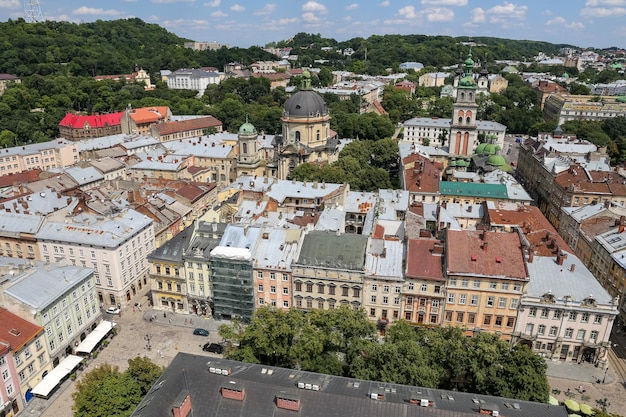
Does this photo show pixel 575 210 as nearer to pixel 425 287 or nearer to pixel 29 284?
pixel 425 287

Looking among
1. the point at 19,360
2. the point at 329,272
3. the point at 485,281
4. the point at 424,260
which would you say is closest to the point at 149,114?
the point at 329,272

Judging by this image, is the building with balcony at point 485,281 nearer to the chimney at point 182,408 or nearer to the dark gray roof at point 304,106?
the chimney at point 182,408

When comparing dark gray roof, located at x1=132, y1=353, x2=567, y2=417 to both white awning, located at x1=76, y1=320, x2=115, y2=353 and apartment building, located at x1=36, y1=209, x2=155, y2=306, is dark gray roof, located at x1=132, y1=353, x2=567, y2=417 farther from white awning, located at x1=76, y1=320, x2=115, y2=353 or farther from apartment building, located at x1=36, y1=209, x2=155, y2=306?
apartment building, located at x1=36, y1=209, x2=155, y2=306

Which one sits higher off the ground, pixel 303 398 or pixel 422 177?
pixel 303 398

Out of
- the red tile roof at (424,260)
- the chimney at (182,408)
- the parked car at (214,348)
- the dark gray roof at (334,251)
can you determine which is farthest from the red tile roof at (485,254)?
the chimney at (182,408)

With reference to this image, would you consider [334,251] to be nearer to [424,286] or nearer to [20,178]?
[424,286]

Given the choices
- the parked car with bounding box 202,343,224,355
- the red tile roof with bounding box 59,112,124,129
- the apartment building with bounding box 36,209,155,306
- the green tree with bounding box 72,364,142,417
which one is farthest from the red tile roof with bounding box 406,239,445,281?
the red tile roof with bounding box 59,112,124,129
